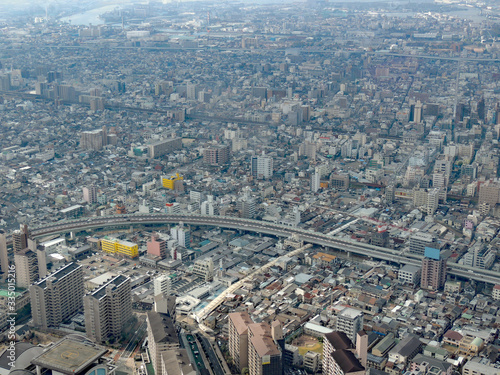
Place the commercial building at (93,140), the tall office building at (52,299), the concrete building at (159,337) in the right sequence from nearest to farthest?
the concrete building at (159,337), the tall office building at (52,299), the commercial building at (93,140)

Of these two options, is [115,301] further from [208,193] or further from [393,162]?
[393,162]

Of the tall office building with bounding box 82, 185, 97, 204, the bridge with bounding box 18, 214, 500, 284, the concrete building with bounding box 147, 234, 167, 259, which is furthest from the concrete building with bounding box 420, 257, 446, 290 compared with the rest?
the tall office building with bounding box 82, 185, 97, 204

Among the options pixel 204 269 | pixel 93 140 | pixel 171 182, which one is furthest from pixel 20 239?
pixel 93 140

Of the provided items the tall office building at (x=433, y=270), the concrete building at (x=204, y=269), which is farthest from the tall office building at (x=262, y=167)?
the tall office building at (x=433, y=270)

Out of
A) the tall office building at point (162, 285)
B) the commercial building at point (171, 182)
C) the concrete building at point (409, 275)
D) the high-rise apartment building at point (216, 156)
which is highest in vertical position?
the high-rise apartment building at point (216, 156)

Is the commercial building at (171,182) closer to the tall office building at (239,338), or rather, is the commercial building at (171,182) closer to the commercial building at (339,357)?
the tall office building at (239,338)

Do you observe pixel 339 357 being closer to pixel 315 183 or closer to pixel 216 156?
pixel 315 183

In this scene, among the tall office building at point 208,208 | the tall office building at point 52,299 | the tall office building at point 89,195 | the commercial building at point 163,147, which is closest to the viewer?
the tall office building at point 52,299

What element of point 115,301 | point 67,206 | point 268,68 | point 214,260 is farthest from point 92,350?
point 268,68
